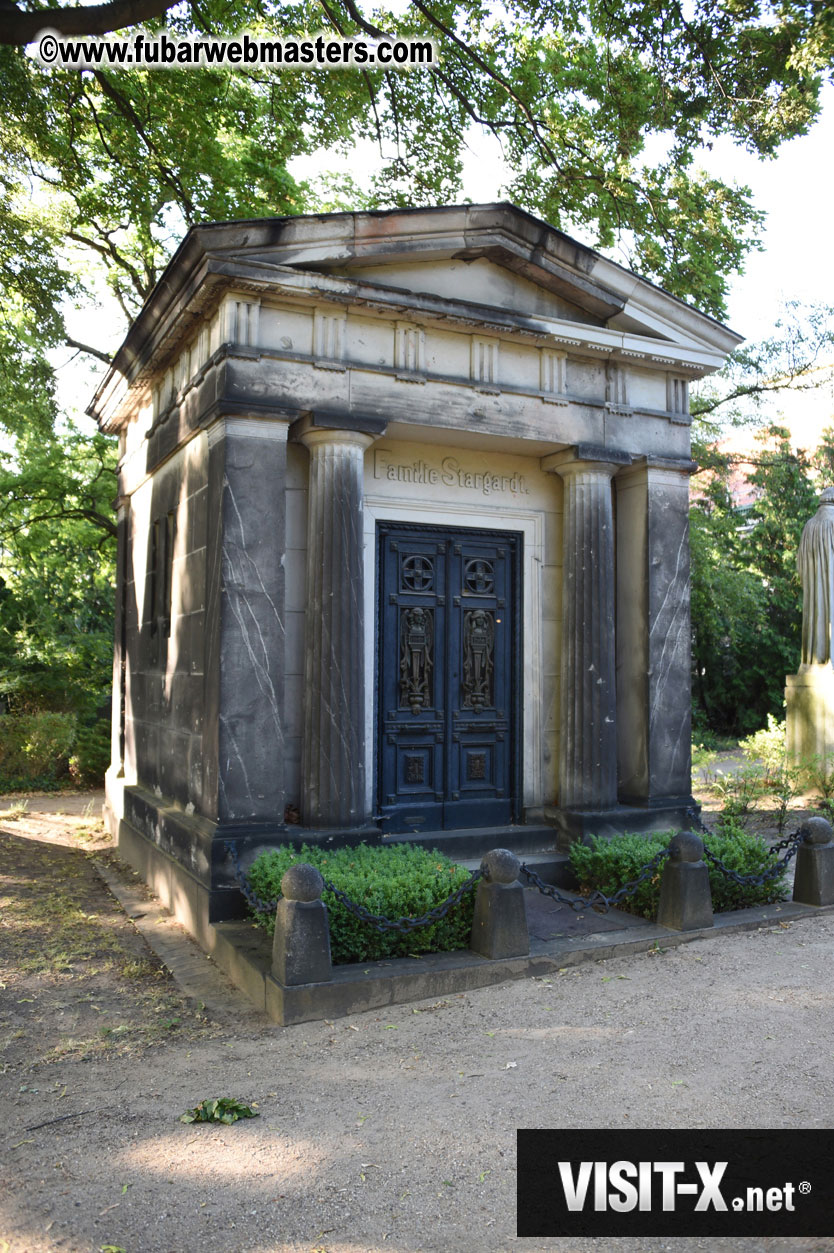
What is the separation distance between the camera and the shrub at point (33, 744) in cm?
1467

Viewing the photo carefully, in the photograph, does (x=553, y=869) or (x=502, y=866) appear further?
(x=553, y=869)

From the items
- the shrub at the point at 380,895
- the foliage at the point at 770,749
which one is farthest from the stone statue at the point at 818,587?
the shrub at the point at 380,895

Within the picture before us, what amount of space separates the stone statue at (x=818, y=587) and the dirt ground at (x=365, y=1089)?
24.6ft

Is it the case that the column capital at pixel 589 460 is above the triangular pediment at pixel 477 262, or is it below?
below

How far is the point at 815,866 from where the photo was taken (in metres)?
6.75

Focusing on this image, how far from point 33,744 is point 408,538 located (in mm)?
9802

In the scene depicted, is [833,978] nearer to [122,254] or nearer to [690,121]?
[690,121]

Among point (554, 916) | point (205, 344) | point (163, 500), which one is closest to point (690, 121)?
point (205, 344)

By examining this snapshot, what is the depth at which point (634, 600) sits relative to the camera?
8195 mm

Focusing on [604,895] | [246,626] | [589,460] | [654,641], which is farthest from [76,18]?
[604,895]

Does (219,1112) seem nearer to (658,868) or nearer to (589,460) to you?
(658,868)

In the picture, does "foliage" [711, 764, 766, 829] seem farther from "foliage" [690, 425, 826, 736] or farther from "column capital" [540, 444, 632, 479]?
"foliage" [690, 425, 826, 736]

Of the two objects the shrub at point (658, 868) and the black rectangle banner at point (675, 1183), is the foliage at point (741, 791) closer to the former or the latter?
the shrub at point (658, 868)

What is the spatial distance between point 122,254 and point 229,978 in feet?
48.6
